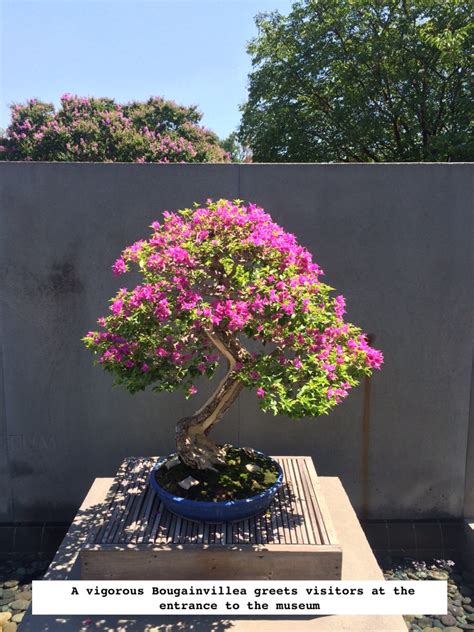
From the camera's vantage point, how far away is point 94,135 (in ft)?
24.5

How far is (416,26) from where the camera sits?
7.80m

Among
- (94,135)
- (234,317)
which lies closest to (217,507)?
(234,317)

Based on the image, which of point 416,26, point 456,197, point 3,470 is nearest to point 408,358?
point 456,197

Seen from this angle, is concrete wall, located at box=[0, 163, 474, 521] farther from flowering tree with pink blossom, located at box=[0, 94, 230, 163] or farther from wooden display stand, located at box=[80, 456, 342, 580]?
flowering tree with pink blossom, located at box=[0, 94, 230, 163]

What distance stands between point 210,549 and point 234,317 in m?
0.86

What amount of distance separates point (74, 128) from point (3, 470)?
621 centimetres

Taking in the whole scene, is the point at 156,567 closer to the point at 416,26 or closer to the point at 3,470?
the point at 3,470

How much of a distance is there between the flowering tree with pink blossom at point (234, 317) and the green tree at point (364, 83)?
6494 mm

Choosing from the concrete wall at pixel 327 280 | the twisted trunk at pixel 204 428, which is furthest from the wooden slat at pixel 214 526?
the concrete wall at pixel 327 280

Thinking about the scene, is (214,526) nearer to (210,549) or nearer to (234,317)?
(210,549)

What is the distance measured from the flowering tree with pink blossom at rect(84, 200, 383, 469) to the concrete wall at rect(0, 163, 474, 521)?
0.69 meters
